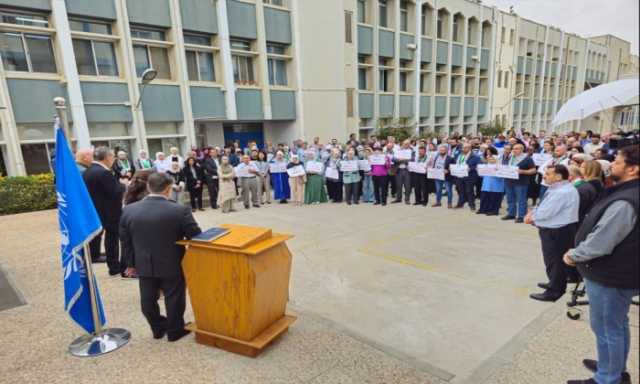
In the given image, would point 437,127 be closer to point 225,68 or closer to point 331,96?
point 331,96

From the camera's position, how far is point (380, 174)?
36.5 ft

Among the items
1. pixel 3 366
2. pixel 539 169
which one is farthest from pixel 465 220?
pixel 3 366

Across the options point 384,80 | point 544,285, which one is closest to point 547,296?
point 544,285

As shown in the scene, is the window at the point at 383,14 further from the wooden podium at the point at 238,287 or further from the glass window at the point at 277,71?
the wooden podium at the point at 238,287

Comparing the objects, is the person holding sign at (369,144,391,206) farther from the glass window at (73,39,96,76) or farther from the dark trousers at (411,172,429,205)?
the glass window at (73,39,96,76)

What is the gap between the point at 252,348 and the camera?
3.44 m

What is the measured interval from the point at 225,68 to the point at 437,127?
18488mm

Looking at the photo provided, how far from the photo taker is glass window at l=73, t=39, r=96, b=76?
42.7 feet

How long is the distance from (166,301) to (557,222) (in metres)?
4.78

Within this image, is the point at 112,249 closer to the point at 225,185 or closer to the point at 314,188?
the point at 225,185

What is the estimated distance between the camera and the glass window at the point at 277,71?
18297 millimetres

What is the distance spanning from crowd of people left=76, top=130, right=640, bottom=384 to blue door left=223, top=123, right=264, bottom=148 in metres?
4.77

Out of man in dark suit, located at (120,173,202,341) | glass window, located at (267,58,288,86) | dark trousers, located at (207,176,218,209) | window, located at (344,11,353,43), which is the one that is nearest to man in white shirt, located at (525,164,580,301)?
man in dark suit, located at (120,173,202,341)

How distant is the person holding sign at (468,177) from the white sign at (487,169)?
11.4 inches
